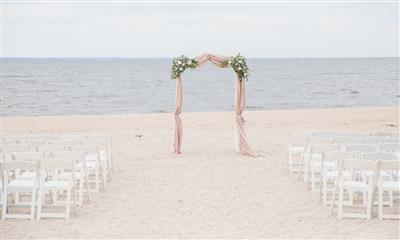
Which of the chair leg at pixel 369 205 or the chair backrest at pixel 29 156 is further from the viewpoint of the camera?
the chair backrest at pixel 29 156

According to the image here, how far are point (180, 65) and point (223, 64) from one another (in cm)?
95

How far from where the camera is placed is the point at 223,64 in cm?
1402

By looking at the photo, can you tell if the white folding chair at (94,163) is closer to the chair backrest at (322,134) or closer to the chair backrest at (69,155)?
the chair backrest at (69,155)

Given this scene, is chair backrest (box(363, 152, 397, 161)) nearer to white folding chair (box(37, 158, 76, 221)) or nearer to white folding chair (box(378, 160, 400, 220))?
white folding chair (box(378, 160, 400, 220))

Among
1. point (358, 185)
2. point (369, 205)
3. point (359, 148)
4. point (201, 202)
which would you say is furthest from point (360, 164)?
point (201, 202)

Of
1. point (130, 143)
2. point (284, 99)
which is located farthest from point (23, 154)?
point (284, 99)

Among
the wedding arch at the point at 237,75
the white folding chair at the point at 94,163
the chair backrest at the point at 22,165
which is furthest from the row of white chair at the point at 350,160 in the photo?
the chair backrest at the point at 22,165

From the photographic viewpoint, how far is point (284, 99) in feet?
146

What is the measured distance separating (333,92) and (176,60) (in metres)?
37.8

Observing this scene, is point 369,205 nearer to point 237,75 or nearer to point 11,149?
point 11,149

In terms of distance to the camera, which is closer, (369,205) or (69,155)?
(369,205)

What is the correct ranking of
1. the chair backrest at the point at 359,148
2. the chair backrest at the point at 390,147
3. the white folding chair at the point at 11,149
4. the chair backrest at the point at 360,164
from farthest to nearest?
the chair backrest at the point at 390,147
the white folding chair at the point at 11,149
the chair backrest at the point at 359,148
the chair backrest at the point at 360,164

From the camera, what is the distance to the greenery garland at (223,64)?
13.8 m

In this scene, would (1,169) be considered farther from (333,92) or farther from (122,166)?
(333,92)
